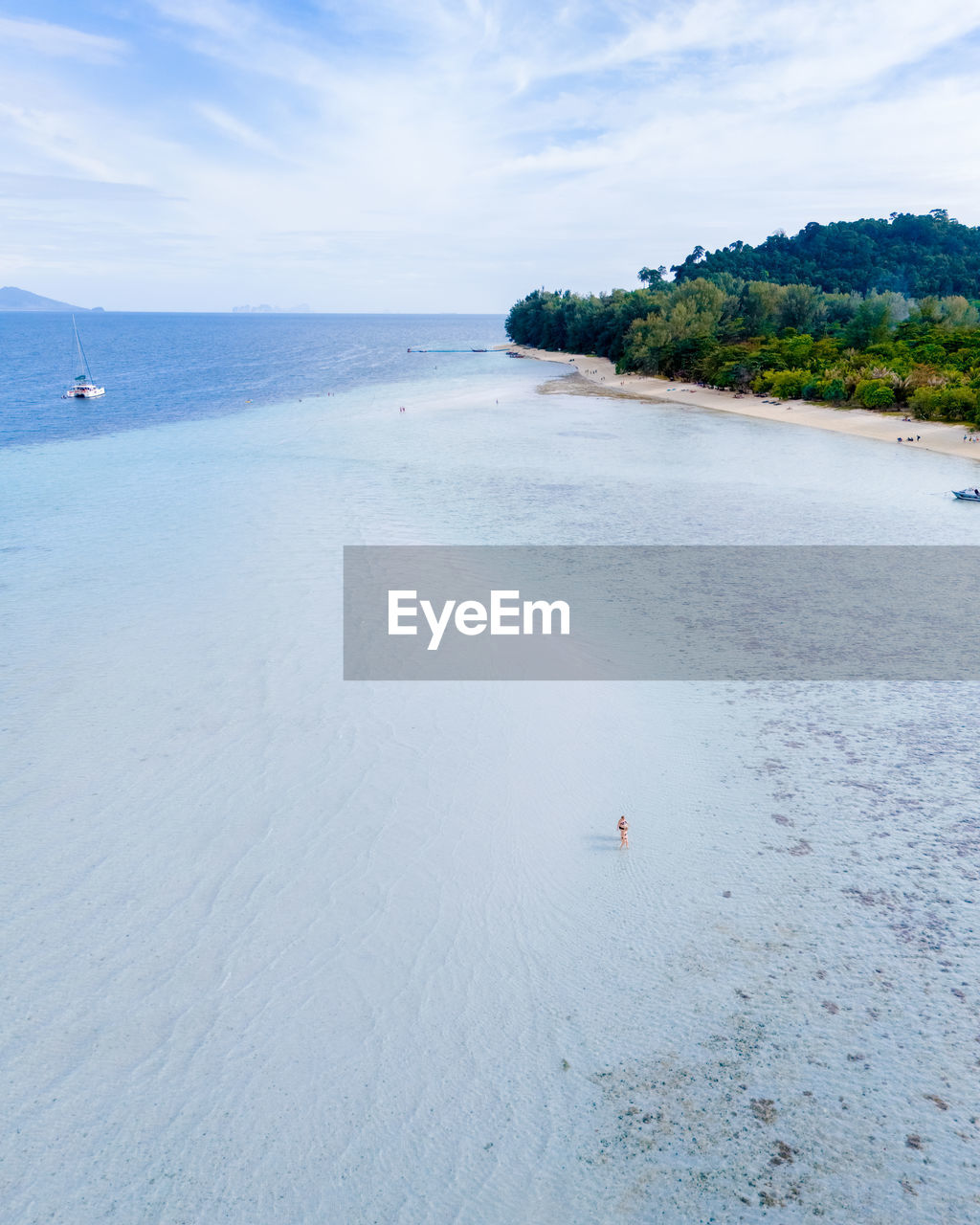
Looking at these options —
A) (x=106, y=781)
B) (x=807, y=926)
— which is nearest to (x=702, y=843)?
(x=807, y=926)

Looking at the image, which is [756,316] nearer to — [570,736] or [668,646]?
[668,646]
